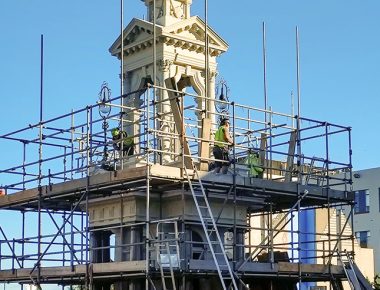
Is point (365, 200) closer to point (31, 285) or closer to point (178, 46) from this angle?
point (178, 46)

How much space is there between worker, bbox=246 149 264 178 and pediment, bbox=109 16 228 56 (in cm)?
729

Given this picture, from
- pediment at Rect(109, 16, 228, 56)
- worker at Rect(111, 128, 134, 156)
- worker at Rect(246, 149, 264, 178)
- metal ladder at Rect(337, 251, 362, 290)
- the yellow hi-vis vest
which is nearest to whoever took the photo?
the yellow hi-vis vest

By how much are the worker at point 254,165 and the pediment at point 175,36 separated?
7.29m

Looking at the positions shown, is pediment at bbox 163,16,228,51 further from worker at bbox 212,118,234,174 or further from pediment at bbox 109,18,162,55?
worker at bbox 212,118,234,174

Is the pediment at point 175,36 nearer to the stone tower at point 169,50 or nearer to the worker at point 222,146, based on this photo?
the stone tower at point 169,50

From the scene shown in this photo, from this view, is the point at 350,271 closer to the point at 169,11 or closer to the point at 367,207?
the point at 169,11

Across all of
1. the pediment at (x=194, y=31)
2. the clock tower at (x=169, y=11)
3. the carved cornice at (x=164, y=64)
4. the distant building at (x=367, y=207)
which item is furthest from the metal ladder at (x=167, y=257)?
the distant building at (x=367, y=207)

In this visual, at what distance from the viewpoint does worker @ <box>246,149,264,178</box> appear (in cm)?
2416

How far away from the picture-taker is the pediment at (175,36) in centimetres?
3125

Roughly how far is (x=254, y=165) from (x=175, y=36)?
8995 millimetres

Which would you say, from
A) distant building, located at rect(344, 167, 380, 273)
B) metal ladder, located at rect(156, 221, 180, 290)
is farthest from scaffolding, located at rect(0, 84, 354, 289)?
distant building, located at rect(344, 167, 380, 273)

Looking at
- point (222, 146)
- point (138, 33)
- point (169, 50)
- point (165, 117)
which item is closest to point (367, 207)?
point (169, 50)

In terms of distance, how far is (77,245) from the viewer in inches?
1010

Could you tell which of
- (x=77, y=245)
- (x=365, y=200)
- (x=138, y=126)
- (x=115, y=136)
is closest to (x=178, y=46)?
(x=138, y=126)
